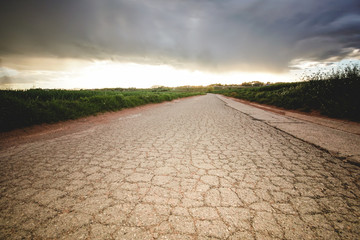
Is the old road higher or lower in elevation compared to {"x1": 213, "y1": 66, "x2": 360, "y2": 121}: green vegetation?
lower

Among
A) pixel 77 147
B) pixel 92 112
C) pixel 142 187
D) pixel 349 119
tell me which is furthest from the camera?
pixel 92 112

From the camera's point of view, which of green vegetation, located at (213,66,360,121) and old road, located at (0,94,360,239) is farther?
green vegetation, located at (213,66,360,121)

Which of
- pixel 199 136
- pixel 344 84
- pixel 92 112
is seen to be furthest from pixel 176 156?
pixel 344 84

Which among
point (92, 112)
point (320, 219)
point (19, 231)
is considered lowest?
point (320, 219)

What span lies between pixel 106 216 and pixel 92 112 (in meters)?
6.72

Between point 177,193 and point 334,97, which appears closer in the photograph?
point 177,193

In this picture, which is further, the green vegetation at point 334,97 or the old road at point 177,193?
the green vegetation at point 334,97

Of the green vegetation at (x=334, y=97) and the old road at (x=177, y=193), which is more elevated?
the green vegetation at (x=334, y=97)

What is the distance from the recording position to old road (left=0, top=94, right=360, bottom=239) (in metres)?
1.22

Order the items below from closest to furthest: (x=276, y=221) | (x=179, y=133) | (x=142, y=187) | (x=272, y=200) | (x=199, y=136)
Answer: (x=276, y=221)
(x=272, y=200)
(x=142, y=187)
(x=199, y=136)
(x=179, y=133)

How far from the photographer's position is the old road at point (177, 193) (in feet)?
4.02

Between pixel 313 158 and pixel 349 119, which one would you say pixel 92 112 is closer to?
pixel 313 158

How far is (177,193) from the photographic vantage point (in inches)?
65.4

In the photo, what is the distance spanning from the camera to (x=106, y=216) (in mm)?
1346
